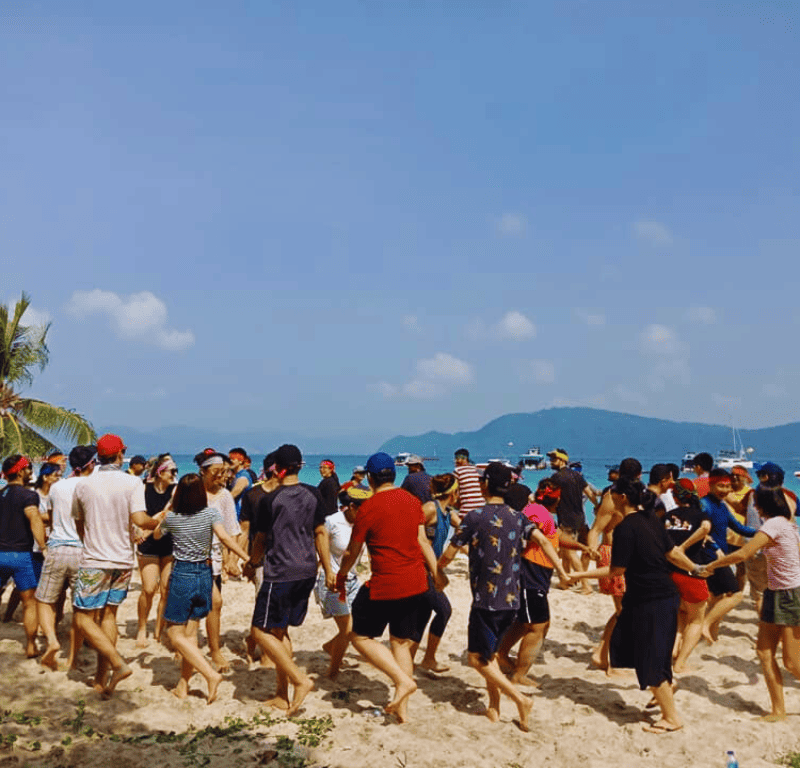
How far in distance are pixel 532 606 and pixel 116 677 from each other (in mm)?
3723

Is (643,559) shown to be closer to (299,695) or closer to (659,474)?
(659,474)

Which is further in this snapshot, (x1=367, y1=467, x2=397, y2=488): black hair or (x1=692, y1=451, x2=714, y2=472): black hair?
(x1=692, y1=451, x2=714, y2=472): black hair

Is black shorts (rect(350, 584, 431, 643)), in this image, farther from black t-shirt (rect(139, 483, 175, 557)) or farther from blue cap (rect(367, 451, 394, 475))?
black t-shirt (rect(139, 483, 175, 557))

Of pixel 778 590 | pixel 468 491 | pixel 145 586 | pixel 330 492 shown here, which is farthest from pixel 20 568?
pixel 778 590

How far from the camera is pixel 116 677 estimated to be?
581 centimetres

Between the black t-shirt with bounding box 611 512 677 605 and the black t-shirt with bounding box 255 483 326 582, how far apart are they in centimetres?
252

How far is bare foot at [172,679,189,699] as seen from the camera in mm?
5953

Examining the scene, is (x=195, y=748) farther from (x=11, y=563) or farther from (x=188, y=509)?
(x=11, y=563)

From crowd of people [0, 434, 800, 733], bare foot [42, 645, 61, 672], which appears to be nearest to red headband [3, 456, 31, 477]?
crowd of people [0, 434, 800, 733]

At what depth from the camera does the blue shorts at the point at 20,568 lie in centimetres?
705

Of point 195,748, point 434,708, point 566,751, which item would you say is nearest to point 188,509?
point 195,748

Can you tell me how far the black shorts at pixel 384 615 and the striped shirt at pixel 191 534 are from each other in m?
1.43

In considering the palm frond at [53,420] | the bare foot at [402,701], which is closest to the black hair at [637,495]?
the bare foot at [402,701]

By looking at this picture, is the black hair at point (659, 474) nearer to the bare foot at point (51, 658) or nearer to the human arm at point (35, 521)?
the bare foot at point (51, 658)
